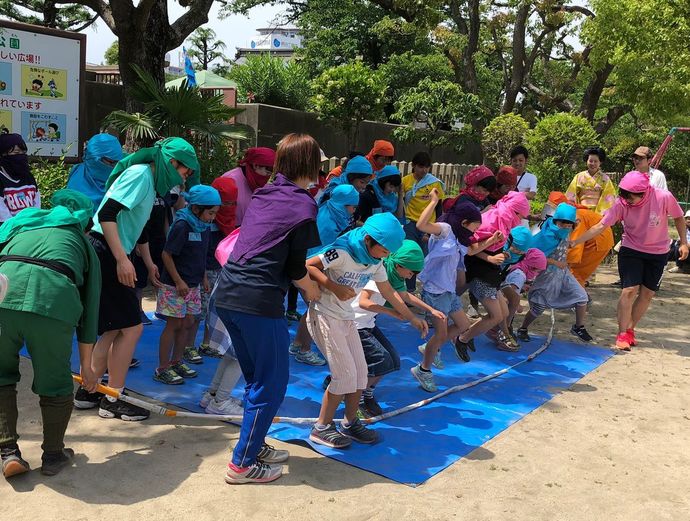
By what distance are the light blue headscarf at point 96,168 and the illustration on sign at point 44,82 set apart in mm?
2464

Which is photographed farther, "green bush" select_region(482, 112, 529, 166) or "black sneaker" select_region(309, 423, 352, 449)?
"green bush" select_region(482, 112, 529, 166)

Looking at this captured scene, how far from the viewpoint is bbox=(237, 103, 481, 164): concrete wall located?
12250 millimetres

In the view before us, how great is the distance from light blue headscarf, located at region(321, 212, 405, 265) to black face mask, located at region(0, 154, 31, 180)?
257 cm

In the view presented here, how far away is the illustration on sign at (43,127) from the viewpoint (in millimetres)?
7172

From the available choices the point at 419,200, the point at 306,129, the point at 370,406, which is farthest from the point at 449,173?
the point at 370,406

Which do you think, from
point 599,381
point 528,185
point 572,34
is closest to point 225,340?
point 599,381

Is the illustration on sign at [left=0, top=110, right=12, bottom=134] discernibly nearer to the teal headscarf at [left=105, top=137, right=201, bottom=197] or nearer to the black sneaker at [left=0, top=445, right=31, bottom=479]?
the teal headscarf at [left=105, top=137, right=201, bottom=197]

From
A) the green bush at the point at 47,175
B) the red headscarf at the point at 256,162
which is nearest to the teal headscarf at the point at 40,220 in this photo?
the red headscarf at the point at 256,162

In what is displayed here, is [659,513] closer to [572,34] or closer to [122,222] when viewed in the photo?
[122,222]

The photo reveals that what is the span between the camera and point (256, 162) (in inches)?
228

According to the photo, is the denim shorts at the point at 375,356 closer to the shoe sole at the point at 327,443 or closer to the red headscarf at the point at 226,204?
the shoe sole at the point at 327,443

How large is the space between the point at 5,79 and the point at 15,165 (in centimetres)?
239

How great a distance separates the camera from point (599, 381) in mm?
5934

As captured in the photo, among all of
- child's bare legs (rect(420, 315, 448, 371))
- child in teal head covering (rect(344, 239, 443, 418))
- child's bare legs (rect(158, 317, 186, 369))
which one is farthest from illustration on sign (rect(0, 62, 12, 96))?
child's bare legs (rect(420, 315, 448, 371))
